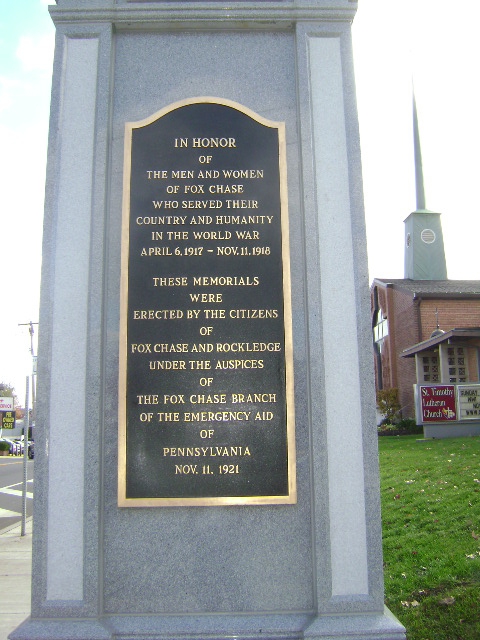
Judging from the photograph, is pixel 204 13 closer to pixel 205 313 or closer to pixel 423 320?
pixel 205 313

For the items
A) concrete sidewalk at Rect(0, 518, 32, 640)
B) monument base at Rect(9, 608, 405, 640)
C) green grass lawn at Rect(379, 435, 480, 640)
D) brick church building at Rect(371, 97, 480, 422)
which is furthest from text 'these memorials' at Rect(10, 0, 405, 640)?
brick church building at Rect(371, 97, 480, 422)

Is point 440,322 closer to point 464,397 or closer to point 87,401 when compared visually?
point 464,397

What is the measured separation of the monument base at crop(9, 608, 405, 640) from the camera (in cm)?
343

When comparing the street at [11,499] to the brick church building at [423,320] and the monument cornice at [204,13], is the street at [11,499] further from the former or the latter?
the brick church building at [423,320]

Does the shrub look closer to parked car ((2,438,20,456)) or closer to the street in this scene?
the street

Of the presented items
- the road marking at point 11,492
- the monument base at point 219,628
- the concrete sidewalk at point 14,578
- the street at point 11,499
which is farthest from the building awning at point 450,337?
the monument base at point 219,628

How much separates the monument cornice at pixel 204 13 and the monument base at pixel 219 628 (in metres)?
3.97

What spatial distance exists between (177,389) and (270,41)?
2587mm

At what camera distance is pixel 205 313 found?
3.99m

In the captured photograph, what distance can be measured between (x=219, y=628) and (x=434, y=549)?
409cm

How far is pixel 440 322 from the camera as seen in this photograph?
103ft

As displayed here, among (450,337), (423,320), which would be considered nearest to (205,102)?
(450,337)

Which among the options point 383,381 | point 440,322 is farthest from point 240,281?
point 383,381

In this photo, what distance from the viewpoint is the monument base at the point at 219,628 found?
3432 mm
